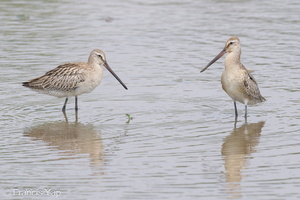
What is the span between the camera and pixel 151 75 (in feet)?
44.2

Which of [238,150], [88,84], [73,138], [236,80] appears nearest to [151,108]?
[88,84]

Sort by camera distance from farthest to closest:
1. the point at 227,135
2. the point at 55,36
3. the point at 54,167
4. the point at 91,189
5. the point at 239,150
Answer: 1. the point at 55,36
2. the point at 227,135
3. the point at 239,150
4. the point at 54,167
5. the point at 91,189

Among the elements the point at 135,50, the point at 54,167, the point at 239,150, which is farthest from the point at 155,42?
the point at 54,167

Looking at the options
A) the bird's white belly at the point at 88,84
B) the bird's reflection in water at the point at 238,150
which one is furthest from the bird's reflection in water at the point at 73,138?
the bird's reflection in water at the point at 238,150

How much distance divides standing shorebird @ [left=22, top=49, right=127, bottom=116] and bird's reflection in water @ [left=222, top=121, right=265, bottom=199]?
2320 mm

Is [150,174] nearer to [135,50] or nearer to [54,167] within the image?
[54,167]

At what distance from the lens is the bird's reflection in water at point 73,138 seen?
912 cm

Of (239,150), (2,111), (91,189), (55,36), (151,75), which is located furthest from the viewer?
(55,36)

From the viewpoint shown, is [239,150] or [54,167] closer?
[54,167]

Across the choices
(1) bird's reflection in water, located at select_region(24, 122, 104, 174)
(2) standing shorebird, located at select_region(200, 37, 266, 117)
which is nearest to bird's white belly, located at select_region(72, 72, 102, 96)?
(1) bird's reflection in water, located at select_region(24, 122, 104, 174)

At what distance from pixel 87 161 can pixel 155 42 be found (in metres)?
7.47

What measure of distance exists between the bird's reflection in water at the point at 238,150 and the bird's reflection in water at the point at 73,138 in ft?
4.76

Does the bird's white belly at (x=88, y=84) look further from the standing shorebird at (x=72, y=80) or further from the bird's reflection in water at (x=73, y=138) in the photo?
the bird's reflection in water at (x=73, y=138)

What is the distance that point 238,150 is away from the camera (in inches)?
373
